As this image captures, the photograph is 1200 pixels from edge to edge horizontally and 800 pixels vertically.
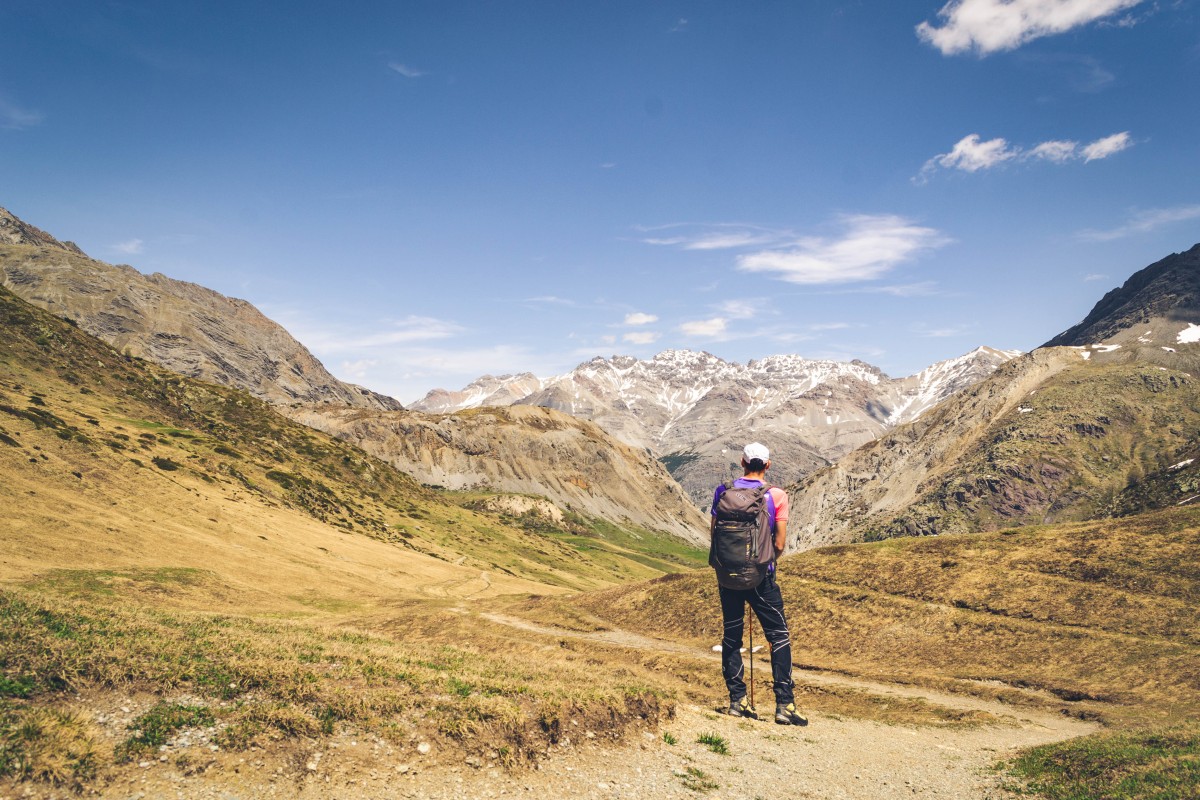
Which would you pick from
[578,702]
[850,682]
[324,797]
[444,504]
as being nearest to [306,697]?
[324,797]

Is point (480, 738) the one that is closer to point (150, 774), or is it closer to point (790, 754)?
point (150, 774)

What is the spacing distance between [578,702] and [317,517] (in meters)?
101

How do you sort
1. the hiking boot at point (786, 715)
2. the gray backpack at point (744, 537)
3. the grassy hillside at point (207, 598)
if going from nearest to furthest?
the grassy hillside at point (207, 598), the gray backpack at point (744, 537), the hiking boot at point (786, 715)

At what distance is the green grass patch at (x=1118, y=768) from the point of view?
10.3m

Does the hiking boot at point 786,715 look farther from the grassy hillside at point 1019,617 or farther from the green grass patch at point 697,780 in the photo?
the grassy hillside at point 1019,617

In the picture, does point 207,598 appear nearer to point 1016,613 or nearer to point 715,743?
point 715,743

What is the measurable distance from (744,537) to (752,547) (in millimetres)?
281

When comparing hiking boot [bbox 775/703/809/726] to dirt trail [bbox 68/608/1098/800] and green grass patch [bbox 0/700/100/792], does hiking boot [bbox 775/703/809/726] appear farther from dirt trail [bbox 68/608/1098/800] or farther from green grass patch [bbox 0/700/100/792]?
green grass patch [bbox 0/700/100/792]

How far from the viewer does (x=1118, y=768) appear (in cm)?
1160

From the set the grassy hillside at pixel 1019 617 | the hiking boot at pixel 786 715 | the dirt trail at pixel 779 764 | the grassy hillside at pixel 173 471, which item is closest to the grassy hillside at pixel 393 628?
the grassy hillside at pixel 1019 617

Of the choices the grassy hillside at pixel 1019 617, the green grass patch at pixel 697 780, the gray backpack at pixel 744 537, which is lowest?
the grassy hillside at pixel 1019 617

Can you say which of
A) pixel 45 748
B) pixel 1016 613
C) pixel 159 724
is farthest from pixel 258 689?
pixel 1016 613

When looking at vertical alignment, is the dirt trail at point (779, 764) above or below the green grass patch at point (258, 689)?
below

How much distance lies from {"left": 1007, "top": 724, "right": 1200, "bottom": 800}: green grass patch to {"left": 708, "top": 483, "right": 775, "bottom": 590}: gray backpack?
626 centimetres
